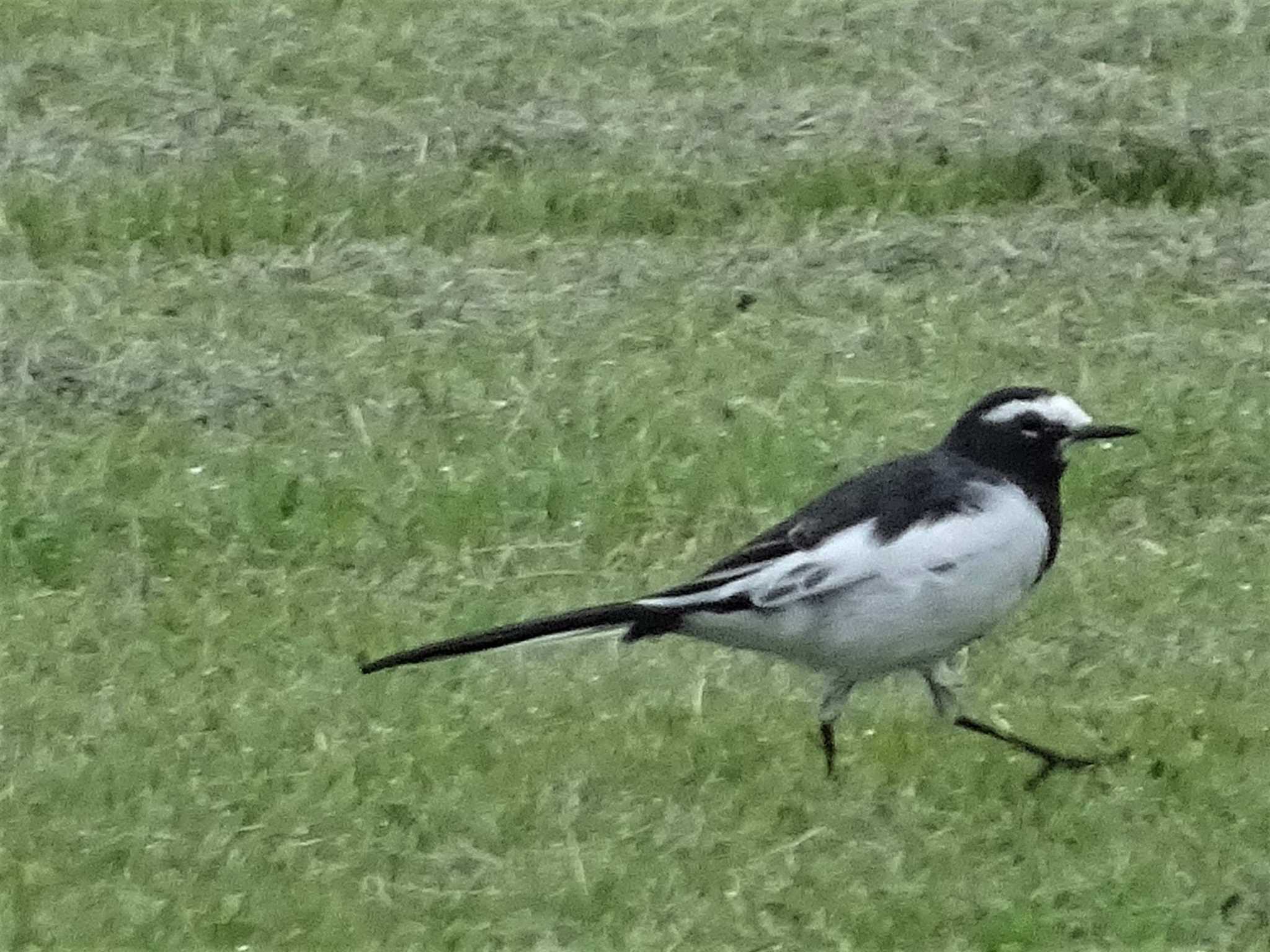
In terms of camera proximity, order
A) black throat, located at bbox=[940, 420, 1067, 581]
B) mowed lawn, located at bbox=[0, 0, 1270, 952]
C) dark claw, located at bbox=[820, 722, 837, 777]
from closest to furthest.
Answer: mowed lawn, located at bbox=[0, 0, 1270, 952], dark claw, located at bbox=[820, 722, 837, 777], black throat, located at bbox=[940, 420, 1067, 581]

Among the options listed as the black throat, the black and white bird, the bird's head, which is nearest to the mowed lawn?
the black and white bird

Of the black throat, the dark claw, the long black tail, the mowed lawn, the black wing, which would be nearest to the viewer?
the mowed lawn

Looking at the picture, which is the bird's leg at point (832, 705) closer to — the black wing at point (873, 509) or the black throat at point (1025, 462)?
the black wing at point (873, 509)

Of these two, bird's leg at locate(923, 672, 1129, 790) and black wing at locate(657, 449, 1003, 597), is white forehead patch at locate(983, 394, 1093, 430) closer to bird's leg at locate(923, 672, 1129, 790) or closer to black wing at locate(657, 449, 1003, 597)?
black wing at locate(657, 449, 1003, 597)

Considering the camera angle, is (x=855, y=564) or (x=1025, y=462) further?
(x=1025, y=462)

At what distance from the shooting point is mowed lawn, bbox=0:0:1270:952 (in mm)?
5988

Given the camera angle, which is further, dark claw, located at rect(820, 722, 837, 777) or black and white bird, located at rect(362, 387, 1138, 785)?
dark claw, located at rect(820, 722, 837, 777)

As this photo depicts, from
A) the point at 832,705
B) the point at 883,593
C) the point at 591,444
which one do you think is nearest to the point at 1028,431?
the point at 883,593

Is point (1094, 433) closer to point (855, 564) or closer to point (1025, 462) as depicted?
point (1025, 462)

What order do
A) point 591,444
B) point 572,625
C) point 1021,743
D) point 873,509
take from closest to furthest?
point 572,625, point 873,509, point 1021,743, point 591,444

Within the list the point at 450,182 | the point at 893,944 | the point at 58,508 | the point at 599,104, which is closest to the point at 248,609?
the point at 58,508

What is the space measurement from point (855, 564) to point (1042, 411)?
0.71 m

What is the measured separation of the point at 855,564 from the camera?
20.6ft

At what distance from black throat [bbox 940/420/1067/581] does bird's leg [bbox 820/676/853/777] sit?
0.55m
